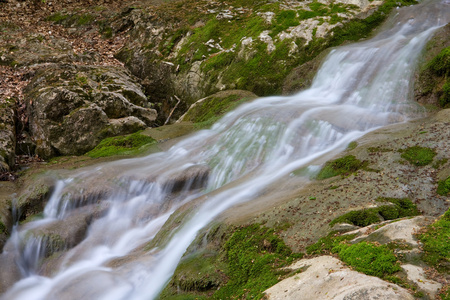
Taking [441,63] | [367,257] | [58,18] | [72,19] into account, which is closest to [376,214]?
[367,257]

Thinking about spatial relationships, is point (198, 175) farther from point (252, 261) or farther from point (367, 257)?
point (367, 257)

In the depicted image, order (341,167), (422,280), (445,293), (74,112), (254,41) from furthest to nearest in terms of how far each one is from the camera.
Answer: (254,41)
(74,112)
(341,167)
(422,280)
(445,293)

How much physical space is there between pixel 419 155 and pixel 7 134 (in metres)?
10.2

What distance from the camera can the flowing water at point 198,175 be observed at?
615 centimetres

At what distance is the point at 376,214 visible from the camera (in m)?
4.71

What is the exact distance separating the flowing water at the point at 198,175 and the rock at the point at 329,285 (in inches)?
92.1

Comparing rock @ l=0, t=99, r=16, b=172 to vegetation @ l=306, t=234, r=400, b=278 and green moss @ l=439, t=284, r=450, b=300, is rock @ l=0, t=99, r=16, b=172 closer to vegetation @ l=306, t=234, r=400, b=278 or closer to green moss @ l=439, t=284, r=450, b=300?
vegetation @ l=306, t=234, r=400, b=278

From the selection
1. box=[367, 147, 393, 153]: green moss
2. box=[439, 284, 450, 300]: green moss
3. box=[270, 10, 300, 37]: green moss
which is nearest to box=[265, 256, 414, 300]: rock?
box=[439, 284, 450, 300]: green moss

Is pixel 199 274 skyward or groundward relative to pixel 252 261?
groundward

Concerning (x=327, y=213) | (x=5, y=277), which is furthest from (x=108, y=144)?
(x=327, y=213)

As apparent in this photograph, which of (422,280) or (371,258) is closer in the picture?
(422,280)

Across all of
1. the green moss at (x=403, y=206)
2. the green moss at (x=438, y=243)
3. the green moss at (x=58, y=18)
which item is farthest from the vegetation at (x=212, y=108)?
the green moss at (x=58, y=18)

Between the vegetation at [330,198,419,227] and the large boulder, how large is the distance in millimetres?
8471

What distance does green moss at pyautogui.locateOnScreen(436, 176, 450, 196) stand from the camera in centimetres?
507
